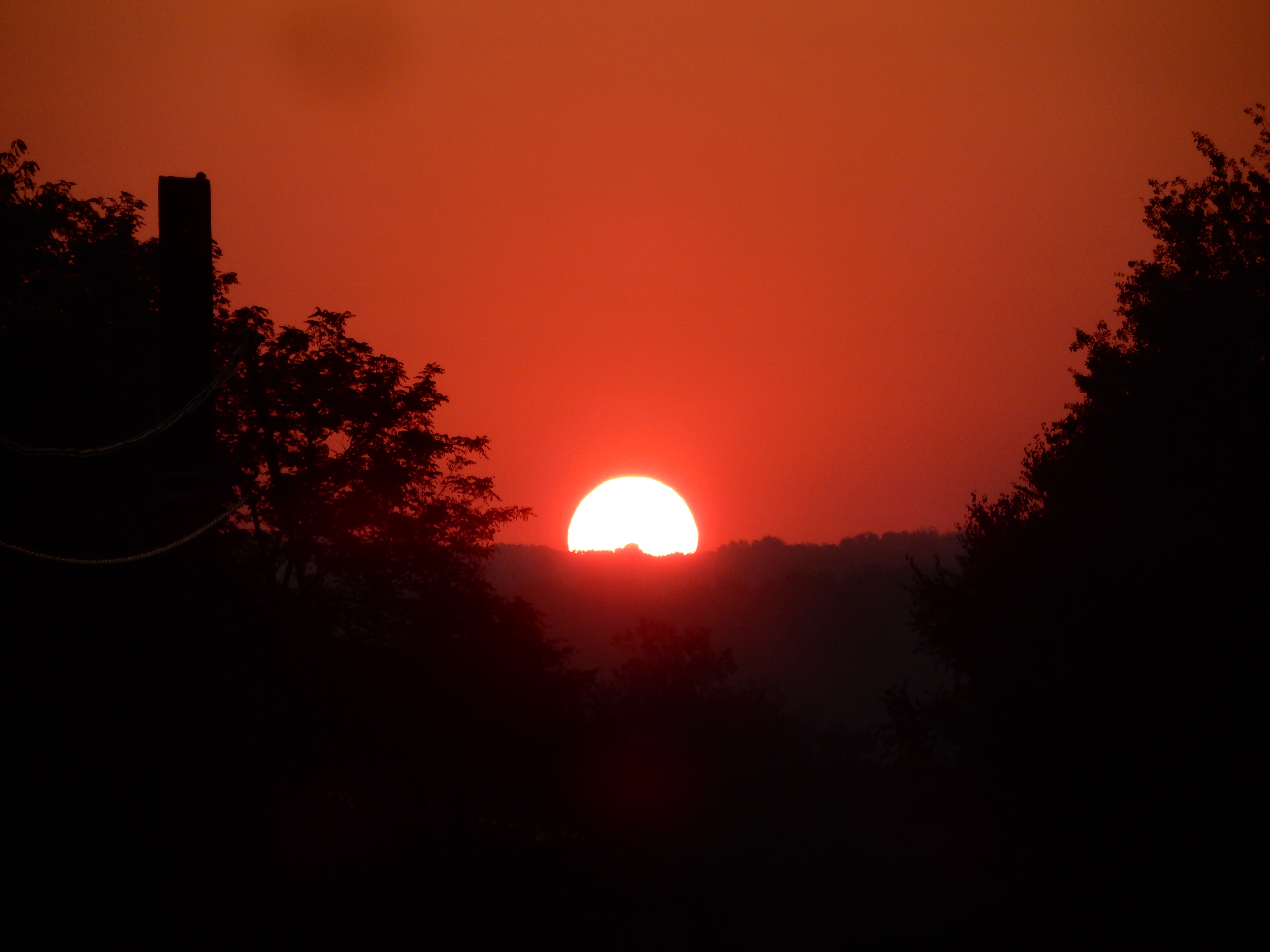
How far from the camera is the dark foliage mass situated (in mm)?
19422

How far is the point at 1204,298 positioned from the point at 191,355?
19.4m

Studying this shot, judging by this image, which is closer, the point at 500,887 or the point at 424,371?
the point at 500,887

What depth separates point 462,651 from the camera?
108 ft

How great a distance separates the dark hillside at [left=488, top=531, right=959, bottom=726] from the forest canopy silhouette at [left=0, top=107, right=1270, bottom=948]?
223 feet

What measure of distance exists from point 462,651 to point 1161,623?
19.6m

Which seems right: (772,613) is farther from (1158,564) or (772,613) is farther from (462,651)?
(1158,564)

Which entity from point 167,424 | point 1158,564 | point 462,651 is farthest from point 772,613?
point 167,424

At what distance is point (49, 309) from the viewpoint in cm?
2261

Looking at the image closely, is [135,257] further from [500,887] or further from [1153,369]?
[1153,369]

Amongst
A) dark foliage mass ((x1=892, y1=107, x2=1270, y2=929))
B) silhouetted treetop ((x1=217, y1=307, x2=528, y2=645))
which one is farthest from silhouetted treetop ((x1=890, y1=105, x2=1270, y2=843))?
silhouetted treetop ((x1=217, y1=307, x2=528, y2=645))

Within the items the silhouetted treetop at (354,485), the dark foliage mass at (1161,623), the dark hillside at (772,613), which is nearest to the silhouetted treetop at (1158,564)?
the dark foliage mass at (1161,623)

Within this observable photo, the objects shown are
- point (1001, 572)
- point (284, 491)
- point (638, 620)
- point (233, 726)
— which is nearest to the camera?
point (284, 491)

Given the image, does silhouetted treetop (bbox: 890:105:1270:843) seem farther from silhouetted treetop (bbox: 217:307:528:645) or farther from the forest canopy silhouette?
silhouetted treetop (bbox: 217:307:528:645)

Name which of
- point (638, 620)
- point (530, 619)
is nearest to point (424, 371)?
point (530, 619)
